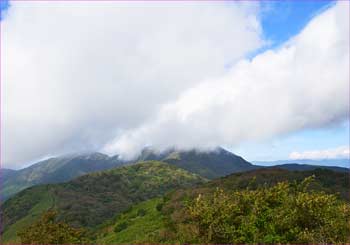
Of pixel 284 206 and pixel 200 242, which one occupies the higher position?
pixel 284 206

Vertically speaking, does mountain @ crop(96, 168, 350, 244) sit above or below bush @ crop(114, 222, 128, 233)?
above

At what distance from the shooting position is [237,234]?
1814 cm

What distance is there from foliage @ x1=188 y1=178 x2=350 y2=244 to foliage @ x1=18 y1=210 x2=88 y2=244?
6474 mm

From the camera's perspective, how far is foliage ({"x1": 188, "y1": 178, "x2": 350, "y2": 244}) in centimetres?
1792

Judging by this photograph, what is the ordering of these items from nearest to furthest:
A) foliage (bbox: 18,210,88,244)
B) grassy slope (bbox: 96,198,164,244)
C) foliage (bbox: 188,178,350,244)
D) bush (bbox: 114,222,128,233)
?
1. foliage (bbox: 188,178,350,244)
2. foliage (bbox: 18,210,88,244)
3. grassy slope (bbox: 96,198,164,244)
4. bush (bbox: 114,222,128,233)

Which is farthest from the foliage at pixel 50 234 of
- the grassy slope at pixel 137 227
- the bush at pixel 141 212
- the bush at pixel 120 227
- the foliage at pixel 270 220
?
the bush at pixel 141 212

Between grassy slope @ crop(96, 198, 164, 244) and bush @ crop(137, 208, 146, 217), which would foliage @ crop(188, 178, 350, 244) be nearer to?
grassy slope @ crop(96, 198, 164, 244)

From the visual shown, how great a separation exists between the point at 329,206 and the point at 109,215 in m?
160

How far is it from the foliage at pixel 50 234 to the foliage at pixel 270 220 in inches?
255

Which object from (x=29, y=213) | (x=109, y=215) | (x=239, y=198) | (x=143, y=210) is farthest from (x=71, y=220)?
(x=239, y=198)

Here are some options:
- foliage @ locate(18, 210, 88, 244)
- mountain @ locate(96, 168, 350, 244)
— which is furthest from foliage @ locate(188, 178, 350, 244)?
mountain @ locate(96, 168, 350, 244)

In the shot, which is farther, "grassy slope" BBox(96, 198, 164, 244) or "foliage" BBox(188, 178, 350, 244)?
"grassy slope" BBox(96, 198, 164, 244)

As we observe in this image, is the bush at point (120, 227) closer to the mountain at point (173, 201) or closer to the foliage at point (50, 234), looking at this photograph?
the mountain at point (173, 201)

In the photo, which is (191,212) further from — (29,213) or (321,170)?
(29,213)
